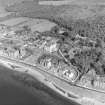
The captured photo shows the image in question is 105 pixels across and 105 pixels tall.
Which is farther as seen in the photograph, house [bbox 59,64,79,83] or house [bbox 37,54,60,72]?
house [bbox 37,54,60,72]

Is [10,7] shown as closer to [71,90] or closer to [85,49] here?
[85,49]

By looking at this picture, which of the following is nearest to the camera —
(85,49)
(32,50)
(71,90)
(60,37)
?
(71,90)

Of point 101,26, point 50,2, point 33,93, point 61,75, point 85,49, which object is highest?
point 50,2

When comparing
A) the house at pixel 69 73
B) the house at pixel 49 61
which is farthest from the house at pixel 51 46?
the house at pixel 69 73

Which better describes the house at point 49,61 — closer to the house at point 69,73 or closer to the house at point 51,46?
the house at point 69,73

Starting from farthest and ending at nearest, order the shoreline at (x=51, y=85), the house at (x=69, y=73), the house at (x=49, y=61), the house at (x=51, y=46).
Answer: the house at (x=51, y=46) < the house at (x=49, y=61) < the house at (x=69, y=73) < the shoreline at (x=51, y=85)

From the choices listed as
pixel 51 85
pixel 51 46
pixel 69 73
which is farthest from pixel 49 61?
pixel 51 46

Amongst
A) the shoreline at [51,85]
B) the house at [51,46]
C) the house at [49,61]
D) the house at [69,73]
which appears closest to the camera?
the shoreline at [51,85]

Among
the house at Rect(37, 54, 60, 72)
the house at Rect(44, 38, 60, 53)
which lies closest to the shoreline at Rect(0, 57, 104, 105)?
the house at Rect(37, 54, 60, 72)

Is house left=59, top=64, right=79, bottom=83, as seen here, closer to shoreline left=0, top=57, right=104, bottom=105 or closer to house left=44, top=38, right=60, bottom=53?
shoreline left=0, top=57, right=104, bottom=105

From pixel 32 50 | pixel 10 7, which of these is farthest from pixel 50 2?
pixel 32 50

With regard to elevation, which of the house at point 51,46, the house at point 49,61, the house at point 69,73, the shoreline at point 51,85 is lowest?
the shoreline at point 51,85
